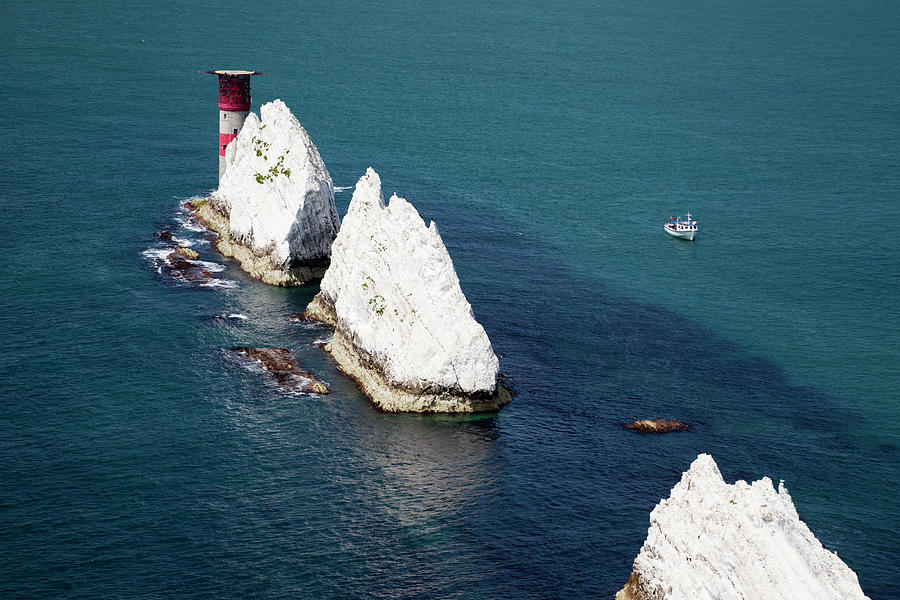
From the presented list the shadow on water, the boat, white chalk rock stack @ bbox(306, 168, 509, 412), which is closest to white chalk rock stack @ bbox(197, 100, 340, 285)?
the shadow on water

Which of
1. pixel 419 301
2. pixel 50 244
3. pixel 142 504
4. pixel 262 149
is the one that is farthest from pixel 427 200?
pixel 142 504

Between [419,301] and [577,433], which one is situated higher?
[419,301]

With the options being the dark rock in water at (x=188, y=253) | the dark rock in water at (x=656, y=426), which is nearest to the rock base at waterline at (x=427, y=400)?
the dark rock in water at (x=656, y=426)

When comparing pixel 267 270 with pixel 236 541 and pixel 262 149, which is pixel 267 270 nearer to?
pixel 262 149

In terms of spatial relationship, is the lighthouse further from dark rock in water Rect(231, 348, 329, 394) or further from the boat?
the boat

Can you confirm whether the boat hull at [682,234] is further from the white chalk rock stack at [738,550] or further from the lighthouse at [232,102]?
the white chalk rock stack at [738,550]

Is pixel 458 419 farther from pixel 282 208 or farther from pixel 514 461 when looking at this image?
pixel 282 208
